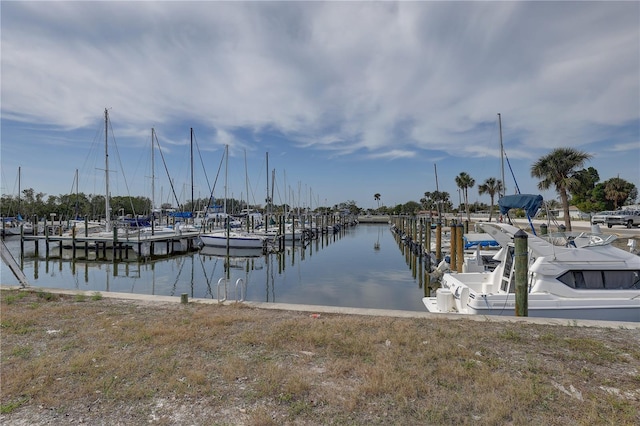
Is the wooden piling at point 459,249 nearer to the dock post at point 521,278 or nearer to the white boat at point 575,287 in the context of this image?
the white boat at point 575,287

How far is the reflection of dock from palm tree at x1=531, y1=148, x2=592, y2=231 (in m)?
33.4

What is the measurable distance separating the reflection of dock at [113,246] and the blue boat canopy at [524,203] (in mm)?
27991

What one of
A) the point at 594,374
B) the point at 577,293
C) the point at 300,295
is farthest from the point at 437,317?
the point at 300,295

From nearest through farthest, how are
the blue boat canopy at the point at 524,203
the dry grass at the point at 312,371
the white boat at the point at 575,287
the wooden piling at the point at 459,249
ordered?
the dry grass at the point at 312,371 < the white boat at the point at 575,287 < the blue boat canopy at the point at 524,203 < the wooden piling at the point at 459,249

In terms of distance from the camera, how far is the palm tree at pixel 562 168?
29.9 metres

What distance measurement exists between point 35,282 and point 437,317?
2276cm

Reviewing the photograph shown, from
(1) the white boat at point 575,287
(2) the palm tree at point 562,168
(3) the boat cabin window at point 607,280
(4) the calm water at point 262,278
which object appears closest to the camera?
(1) the white boat at point 575,287

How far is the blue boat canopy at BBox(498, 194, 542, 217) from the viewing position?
1316cm

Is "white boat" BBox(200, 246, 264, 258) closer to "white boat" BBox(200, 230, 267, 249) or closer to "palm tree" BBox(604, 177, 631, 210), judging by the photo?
"white boat" BBox(200, 230, 267, 249)

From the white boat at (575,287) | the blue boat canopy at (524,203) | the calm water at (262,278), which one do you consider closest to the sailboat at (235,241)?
the calm water at (262,278)

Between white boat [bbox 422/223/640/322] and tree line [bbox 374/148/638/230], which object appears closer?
white boat [bbox 422/223/640/322]

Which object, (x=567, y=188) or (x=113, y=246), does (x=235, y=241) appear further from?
(x=567, y=188)

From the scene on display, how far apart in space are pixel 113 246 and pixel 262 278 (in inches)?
697

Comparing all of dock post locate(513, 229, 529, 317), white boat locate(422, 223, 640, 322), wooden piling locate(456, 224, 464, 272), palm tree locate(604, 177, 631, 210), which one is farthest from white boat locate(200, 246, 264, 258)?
palm tree locate(604, 177, 631, 210)
